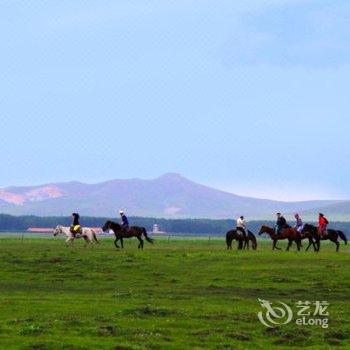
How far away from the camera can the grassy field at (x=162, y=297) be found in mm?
26891

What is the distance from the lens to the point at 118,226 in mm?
69438

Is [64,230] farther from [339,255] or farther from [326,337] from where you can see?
[326,337]
